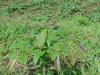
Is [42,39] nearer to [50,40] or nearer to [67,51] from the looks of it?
[50,40]

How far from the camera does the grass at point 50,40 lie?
143cm

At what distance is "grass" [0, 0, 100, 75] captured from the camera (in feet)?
4.69

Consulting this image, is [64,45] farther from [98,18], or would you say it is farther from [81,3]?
[81,3]

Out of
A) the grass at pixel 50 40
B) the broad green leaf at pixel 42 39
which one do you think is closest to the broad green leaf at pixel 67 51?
the grass at pixel 50 40

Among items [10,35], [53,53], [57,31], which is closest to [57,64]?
[53,53]

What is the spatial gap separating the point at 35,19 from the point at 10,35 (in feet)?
6.19

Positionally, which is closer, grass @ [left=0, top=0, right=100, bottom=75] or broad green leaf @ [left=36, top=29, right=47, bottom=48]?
broad green leaf @ [left=36, top=29, right=47, bottom=48]

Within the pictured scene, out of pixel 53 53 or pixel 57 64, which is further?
pixel 57 64

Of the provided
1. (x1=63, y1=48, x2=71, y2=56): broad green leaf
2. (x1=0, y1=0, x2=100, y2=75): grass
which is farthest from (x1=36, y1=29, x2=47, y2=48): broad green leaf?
(x1=63, y1=48, x2=71, y2=56): broad green leaf

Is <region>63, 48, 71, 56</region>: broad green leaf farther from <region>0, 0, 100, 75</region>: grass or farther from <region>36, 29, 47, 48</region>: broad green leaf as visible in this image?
<region>36, 29, 47, 48</region>: broad green leaf

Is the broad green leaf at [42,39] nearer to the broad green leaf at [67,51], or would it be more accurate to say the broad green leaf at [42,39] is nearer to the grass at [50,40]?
the grass at [50,40]

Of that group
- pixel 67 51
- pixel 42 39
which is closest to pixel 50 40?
pixel 42 39

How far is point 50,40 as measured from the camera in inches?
53.4

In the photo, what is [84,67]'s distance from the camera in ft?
7.24
